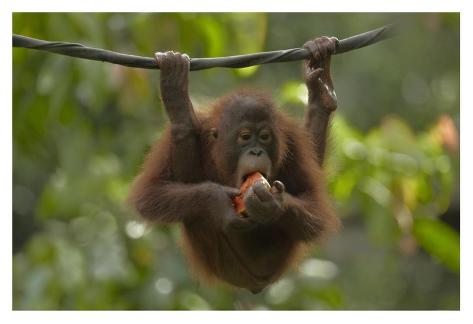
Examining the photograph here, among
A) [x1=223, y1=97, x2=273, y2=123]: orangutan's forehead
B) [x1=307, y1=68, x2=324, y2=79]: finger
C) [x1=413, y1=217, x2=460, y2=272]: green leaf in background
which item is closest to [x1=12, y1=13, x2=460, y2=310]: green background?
[x1=413, y1=217, x2=460, y2=272]: green leaf in background

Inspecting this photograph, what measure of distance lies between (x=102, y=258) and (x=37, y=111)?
1.26 metres

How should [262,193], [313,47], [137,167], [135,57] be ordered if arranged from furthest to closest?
[137,167], [313,47], [135,57], [262,193]

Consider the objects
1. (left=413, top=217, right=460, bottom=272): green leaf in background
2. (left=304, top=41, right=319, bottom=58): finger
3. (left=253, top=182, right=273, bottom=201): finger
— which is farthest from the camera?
(left=413, top=217, right=460, bottom=272): green leaf in background

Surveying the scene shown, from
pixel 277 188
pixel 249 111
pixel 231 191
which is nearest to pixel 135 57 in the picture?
pixel 249 111

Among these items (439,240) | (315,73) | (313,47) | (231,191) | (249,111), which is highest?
(313,47)

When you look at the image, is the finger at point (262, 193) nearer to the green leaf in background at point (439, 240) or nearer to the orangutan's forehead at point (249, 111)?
the orangutan's forehead at point (249, 111)

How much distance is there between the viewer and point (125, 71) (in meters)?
6.78

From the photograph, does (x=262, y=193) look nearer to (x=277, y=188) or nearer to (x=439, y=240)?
(x=277, y=188)

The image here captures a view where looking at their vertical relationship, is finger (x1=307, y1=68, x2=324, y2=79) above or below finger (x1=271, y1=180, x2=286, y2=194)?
above

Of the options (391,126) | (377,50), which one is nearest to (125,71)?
(391,126)

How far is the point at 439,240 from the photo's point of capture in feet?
21.1

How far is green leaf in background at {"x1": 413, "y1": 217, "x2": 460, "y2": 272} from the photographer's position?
6.30 metres

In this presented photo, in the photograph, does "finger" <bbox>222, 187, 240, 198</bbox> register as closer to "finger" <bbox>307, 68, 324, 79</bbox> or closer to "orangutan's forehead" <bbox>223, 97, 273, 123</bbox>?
"orangutan's forehead" <bbox>223, 97, 273, 123</bbox>
